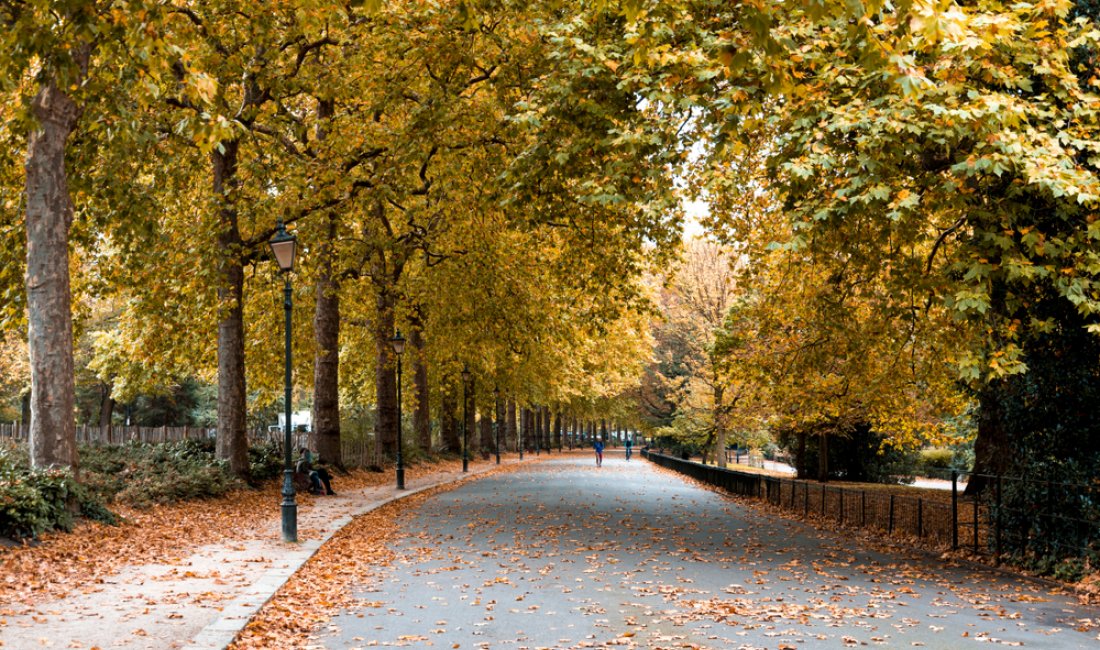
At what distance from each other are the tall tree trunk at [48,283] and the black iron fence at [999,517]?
42.6 ft

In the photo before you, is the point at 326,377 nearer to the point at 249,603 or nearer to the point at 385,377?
the point at 385,377

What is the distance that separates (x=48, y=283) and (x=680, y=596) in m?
10.5

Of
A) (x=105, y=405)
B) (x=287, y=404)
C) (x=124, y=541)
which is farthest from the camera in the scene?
(x=105, y=405)

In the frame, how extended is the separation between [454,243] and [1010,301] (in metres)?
17.7

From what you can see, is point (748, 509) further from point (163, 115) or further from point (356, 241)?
point (163, 115)

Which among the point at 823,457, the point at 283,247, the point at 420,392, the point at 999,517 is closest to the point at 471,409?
the point at 420,392

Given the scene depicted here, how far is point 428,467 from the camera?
125 ft

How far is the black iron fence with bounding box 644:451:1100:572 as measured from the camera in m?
11.8

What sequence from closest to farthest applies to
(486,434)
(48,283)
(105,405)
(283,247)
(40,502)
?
1. (40,502)
2. (48,283)
3. (283,247)
4. (486,434)
5. (105,405)

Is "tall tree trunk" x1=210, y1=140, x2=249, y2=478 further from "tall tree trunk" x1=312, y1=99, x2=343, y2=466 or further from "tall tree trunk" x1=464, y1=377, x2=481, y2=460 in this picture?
"tall tree trunk" x1=464, y1=377, x2=481, y2=460

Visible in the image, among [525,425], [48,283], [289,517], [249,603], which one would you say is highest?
[48,283]

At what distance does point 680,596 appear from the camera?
10117 millimetres

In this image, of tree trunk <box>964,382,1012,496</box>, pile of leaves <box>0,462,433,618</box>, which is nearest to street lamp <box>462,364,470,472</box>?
pile of leaves <box>0,462,433,618</box>

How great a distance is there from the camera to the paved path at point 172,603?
7598 mm
